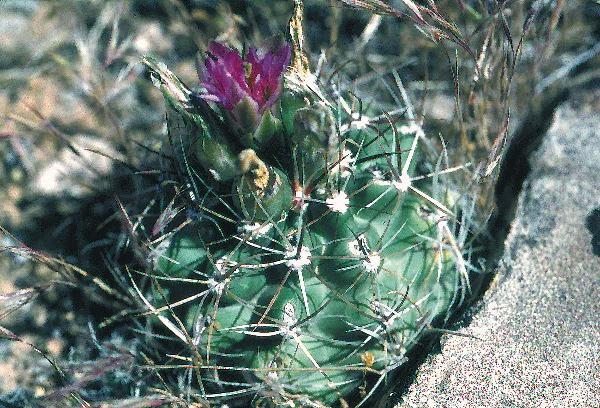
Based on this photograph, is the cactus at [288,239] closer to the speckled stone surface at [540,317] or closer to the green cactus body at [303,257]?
the green cactus body at [303,257]

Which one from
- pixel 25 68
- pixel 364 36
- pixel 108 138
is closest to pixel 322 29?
pixel 364 36

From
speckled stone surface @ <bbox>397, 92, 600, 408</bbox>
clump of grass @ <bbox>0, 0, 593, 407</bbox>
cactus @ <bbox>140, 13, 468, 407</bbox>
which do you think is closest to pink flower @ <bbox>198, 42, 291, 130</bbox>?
cactus @ <bbox>140, 13, 468, 407</bbox>

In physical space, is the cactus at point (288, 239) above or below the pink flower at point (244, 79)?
below

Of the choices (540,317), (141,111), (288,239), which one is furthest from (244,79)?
(141,111)

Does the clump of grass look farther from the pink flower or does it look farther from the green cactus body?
the pink flower

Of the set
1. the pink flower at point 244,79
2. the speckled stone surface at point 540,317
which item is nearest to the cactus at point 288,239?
the pink flower at point 244,79

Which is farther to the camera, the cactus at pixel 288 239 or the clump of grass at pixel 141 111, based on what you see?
the clump of grass at pixel 141 111

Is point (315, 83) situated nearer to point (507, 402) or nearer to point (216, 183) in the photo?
point (216, 183)
